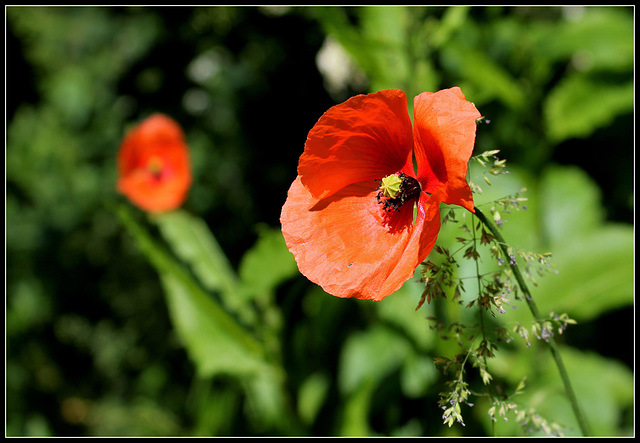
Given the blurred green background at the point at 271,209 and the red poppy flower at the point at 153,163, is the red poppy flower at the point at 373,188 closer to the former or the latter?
the blurred green background at the point at 271,209

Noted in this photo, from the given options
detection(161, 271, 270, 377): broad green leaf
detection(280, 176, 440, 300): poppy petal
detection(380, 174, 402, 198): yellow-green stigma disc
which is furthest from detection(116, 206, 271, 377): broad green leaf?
detection(380, 174, 402, 198): yellow-green stigma disc

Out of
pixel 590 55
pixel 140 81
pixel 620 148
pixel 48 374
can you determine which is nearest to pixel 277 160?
pixel 140 81

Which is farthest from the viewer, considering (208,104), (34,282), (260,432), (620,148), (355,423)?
(34,282)

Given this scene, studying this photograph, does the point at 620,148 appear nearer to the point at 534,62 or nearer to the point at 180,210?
the point at 534,62

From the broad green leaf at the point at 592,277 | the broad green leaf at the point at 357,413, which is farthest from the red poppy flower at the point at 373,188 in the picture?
the broad green leaf at the point at 592,277

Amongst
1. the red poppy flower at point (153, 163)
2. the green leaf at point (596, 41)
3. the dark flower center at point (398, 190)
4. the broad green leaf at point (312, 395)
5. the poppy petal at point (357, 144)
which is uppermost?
the poppy petal at point (357, 144)

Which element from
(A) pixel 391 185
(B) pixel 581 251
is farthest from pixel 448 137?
(B) pixel 581 251
